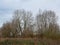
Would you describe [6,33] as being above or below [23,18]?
below

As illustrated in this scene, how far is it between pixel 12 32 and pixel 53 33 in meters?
14.5

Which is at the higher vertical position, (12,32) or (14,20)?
(14,20)

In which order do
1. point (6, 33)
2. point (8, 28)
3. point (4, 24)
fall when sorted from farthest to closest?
point (4, 24)
point (8, 28)
point (6, 33)

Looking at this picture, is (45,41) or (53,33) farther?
(53,33)

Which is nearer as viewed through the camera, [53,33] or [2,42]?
[2,42]

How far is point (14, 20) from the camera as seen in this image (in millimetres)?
41594

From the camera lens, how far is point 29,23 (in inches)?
1704

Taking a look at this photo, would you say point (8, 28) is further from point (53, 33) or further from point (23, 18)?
point (53, 33)

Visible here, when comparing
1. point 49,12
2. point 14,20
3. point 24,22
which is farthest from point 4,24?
point 49,12

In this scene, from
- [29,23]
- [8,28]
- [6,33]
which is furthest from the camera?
[29,23]

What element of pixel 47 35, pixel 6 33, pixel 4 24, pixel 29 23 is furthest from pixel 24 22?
pixel 47 35

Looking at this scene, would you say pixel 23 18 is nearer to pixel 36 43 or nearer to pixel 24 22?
pixel 24 22

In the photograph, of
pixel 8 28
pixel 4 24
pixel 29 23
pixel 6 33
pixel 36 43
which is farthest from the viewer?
pixel 29 23

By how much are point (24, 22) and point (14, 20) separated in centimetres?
347
